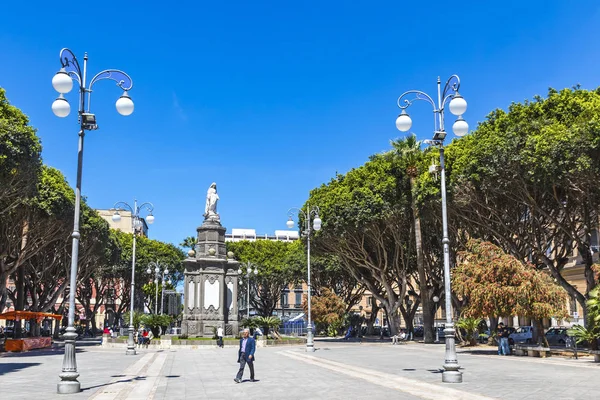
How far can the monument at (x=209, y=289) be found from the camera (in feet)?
124

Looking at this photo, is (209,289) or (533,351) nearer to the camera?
(533,351)

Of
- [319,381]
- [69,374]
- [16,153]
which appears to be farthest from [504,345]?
[16,153]

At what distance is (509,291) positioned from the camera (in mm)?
25688

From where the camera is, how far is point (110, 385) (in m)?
15.2

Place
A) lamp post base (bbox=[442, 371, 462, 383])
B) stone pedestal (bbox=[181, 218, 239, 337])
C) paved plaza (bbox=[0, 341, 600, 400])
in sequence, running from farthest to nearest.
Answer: stone pedestal (bbox=[181, 218, 239, 337])
lamp post base (bbox=[442, 371, 462, 383])
paved plaza (bbox=[0, 341, 600, 400])

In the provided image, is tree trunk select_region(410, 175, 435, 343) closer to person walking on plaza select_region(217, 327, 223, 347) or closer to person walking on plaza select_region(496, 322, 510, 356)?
person walking on plaza select_region(496, 322, 510, 356)

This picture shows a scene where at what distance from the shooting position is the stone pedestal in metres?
37.8

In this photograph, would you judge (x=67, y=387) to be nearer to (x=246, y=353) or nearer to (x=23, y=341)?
(x=246, y=353)

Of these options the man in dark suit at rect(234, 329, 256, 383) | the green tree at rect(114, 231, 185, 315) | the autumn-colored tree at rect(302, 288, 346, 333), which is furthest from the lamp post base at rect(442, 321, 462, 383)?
the green tree at rect(114, 231, 185, 315)

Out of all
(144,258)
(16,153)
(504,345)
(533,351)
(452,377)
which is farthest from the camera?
(144,258)

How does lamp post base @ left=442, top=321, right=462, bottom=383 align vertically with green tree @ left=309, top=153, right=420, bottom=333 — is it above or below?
below

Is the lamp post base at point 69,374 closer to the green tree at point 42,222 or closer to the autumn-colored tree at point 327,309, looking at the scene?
the green tree at point 42,222

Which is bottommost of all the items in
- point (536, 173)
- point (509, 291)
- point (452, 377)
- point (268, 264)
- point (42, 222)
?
point (452, 377)

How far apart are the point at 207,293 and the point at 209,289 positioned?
285mm
